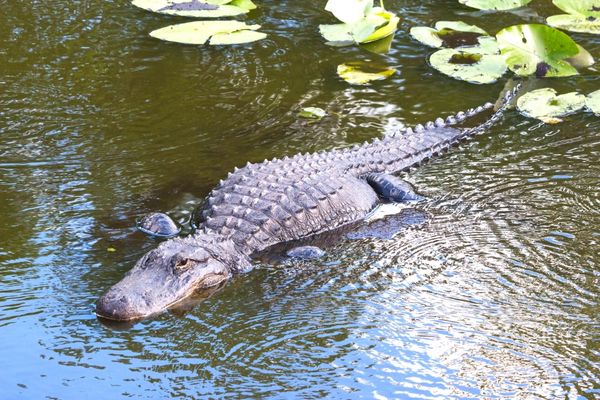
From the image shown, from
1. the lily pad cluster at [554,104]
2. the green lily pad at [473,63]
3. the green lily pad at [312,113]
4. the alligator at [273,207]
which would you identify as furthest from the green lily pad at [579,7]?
the green lily pad at [312,113]

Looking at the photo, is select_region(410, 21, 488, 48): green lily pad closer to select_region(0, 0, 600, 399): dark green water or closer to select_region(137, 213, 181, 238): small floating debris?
select_region(0, 0, 600, 399): dark green water

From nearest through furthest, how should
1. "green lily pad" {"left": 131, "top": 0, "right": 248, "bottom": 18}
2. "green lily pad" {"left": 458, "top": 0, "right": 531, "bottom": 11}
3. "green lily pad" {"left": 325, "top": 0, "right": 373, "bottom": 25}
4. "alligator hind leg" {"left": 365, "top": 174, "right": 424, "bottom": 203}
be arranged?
"alligator hind leg" {"left": 365, "top": 174, "right": 424, "bottom": 203}, "green lily pad" {"left": 325, "top": 0, "right": 373, "bottom": 25}, "green lily pad" {"left": 131, "top": 0, "right": 248, "bottom": 18}, "green lily pad" {"left": 458, "top": 0, "right": 531, "bottom": 11}

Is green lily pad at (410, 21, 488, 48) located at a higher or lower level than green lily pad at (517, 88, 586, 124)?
higher

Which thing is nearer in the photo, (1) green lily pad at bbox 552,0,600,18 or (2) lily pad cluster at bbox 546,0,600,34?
(2) lily pad cluster at bbox 546,0,600,34

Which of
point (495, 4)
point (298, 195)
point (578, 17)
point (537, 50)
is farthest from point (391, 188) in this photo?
point (495, 4)

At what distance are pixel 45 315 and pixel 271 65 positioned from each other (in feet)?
14.2

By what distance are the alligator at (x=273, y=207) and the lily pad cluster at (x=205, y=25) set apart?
2356mm

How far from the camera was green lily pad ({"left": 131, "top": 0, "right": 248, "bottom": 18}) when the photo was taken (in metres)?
9.55

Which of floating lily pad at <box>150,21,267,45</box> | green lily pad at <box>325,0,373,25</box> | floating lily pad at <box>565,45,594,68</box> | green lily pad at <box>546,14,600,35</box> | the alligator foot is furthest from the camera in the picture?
green lily pad at <box>546,14,600,35</box>

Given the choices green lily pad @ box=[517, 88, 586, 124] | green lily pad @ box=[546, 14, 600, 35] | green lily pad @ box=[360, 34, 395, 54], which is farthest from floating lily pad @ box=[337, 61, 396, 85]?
green lily pad @ box=[546, 14, 600, 35]

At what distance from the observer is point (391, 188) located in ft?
21.7

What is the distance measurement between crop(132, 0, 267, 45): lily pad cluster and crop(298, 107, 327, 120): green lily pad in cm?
160

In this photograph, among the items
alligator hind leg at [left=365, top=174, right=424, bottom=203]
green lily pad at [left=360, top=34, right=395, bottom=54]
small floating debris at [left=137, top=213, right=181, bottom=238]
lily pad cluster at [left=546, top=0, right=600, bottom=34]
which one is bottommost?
alligator hind leg at [left=365, top=174, right=424, bottom=203]

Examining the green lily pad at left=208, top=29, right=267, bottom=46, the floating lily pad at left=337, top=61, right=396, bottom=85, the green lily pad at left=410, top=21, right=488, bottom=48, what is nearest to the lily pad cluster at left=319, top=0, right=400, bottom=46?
the green lily pad at left=410, top=21, right=488, bottom=48
